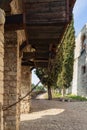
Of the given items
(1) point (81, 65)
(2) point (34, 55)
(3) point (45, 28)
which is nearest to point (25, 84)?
(2) point (34, 55)

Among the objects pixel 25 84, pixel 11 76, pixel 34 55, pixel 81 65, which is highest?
pixel 81 65

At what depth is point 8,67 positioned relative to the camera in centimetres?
796

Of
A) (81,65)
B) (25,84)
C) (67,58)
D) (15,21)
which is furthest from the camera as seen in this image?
(81,65)

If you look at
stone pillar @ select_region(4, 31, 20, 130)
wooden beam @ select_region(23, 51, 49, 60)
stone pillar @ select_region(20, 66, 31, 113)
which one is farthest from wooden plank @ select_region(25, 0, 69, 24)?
stone pillar @ select_region(20, 66, 31, 113)

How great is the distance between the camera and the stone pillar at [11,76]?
7.88 metres

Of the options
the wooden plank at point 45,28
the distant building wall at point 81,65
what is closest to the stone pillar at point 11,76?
the wooden plank at point 45,28

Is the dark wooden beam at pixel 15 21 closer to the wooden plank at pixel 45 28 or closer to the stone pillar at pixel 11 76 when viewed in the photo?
the wooden plank at pixel 45 28

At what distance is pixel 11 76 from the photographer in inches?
314

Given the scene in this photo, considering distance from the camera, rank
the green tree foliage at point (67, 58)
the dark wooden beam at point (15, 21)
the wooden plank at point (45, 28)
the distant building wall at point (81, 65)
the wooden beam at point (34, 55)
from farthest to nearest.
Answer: the distant building wall at point (81, 65)
the green tree foliage at point (67, 58)
the wooden beam at point (34, 55)
the wooden plank at point (45, 28)
the dark wooden beam at point (15, 21)

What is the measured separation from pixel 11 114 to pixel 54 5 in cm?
258

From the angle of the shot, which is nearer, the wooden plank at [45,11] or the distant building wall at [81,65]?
the wooden plank at [45,11]

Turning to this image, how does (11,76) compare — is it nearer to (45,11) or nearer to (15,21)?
(15,21)

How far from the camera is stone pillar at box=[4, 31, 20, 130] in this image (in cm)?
788

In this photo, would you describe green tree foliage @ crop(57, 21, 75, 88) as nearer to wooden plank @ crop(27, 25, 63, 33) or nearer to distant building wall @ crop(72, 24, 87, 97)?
distant building wall @ crop(72, 24, 87, 97)
